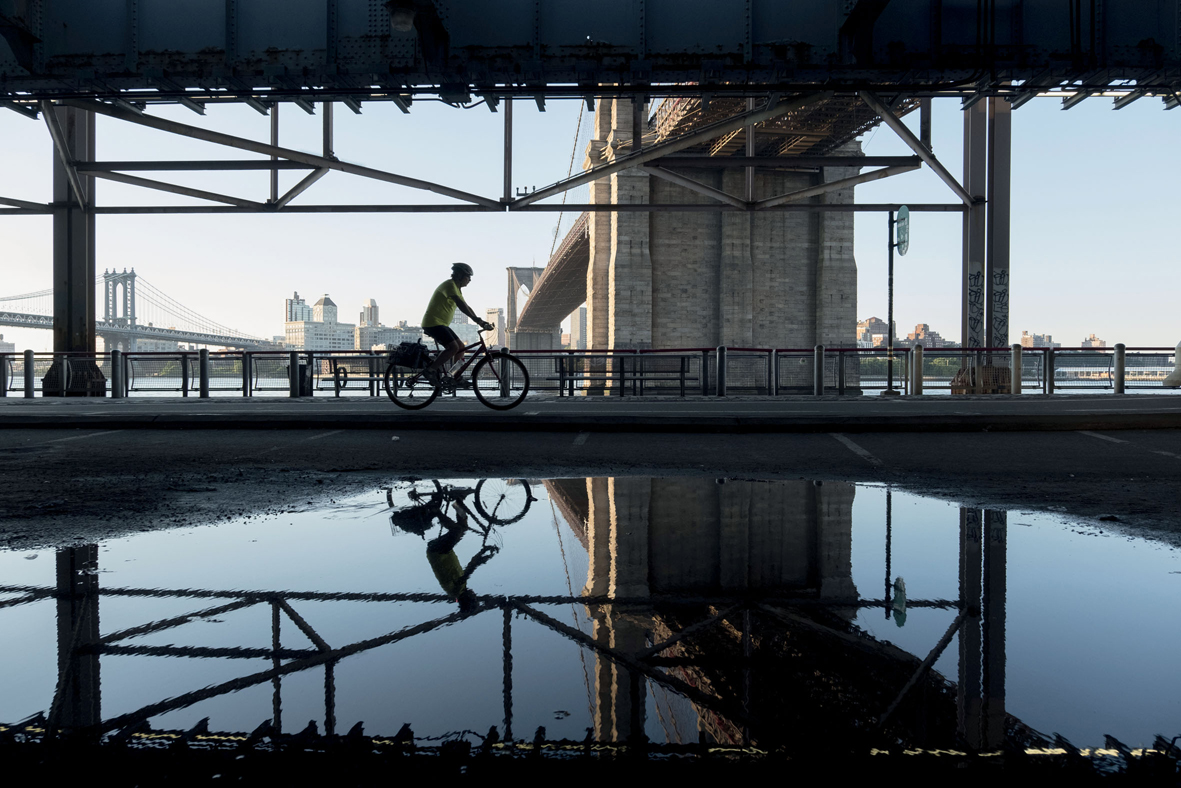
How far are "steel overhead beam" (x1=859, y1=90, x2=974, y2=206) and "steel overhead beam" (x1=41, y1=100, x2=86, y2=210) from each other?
1417cm

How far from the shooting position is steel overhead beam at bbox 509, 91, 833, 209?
13.9 meters

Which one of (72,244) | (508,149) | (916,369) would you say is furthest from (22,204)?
(916,369)

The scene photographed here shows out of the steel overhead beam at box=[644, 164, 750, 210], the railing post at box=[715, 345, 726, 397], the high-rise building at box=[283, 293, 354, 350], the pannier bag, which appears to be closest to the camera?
the pannier bag

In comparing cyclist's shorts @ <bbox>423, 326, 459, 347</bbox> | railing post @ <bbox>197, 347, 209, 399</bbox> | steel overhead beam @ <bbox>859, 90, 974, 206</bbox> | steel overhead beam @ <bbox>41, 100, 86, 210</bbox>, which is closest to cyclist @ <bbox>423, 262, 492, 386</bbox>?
cyclist's shorts @ <bbox>423, 326, 459, 347</bbox>

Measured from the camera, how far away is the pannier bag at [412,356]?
12.0 metres

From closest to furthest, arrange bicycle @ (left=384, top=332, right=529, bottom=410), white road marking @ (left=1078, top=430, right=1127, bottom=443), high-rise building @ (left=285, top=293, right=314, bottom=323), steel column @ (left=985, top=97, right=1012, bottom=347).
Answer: white road marking @ (left=1078, top=430, right=1127, bottom=443)
bicycle @ (left=384, top=332, right=529, bottom=410)
steel column @ (left=985, top=97, right=1012, bottom=347)
high-rise building @ (left=285, top=293, right=314, bottom=323)

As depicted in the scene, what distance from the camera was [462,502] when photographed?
17.5ft

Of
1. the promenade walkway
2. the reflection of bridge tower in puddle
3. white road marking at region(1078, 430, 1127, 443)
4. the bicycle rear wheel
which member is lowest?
the reflection of bridge tower in puddle

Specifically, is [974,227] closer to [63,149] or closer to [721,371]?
[721,371]

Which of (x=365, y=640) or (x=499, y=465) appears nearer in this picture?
(x=365, y=640)

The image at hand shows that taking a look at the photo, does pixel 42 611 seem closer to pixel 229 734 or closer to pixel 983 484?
pixel 229 734

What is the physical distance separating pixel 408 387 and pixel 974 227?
15569mm

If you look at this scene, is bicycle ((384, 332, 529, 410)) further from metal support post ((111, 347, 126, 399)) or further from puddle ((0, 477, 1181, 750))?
metal support post ((111, 347, 126, 399))

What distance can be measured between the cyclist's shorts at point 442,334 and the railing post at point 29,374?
15481mm
